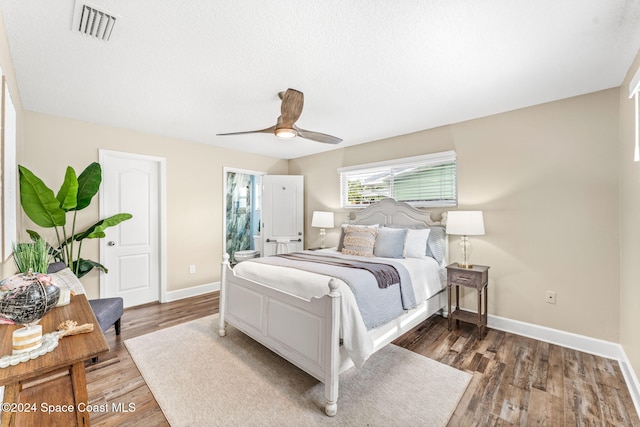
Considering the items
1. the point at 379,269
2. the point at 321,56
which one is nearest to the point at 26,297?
the point at 321,56

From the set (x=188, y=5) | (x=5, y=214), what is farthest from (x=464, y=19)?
(x=5, y=214)

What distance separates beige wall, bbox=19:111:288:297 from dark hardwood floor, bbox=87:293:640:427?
1.32 m

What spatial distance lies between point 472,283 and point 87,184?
14.0 feet

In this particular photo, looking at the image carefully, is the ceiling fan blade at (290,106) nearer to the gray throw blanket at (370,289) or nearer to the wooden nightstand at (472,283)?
the gray throw blanket at (370,289)

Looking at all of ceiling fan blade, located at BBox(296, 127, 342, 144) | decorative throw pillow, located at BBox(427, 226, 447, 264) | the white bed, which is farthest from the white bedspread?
ceiling fan blade, located at BBox(296, 127, 342, 144)

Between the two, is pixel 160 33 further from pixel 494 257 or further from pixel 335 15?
pixel 494 257

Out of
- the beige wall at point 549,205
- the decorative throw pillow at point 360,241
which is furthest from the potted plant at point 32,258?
the beige wall at point 549,205

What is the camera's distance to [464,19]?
1670 mm

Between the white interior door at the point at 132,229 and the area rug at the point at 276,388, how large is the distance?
133 centimetres

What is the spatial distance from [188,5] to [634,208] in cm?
330

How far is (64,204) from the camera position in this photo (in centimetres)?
280

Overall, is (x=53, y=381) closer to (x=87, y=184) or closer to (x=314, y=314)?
(x=314, y=314)

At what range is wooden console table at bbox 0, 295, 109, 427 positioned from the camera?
970mm

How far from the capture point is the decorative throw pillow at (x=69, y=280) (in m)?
1.89
